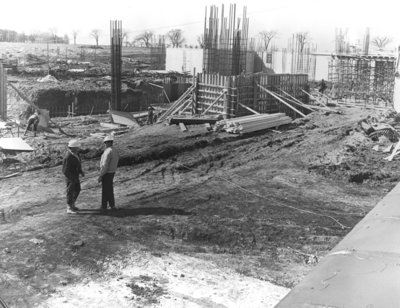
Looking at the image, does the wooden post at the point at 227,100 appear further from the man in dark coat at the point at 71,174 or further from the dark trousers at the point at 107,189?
the man in dark coat at the point at 71,174

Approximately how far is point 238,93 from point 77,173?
10.4 metres

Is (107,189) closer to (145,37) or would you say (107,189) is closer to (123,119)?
(123,119)

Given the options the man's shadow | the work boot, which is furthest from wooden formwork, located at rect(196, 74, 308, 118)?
the work boot

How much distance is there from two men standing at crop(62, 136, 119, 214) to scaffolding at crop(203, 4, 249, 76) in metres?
15.6

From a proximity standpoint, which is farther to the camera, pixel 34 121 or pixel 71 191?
pixel 34 121

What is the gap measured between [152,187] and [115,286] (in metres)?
4.70

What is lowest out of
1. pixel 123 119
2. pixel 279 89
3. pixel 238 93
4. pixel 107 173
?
pixel 123 119

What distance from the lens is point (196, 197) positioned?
912 centimetres

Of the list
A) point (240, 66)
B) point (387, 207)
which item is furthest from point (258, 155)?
point (240, 66)

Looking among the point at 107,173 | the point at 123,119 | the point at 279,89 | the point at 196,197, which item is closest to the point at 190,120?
the point at 123,119

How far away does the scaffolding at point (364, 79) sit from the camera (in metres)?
29.6

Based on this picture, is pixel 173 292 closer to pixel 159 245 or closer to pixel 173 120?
pixel 159 245

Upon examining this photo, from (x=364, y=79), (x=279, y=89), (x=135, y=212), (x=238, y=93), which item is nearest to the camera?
(x=135, y=212)

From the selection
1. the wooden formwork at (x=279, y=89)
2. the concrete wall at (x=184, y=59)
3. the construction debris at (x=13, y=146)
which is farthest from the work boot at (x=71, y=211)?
the concrete wall at (x=184, y=59)
